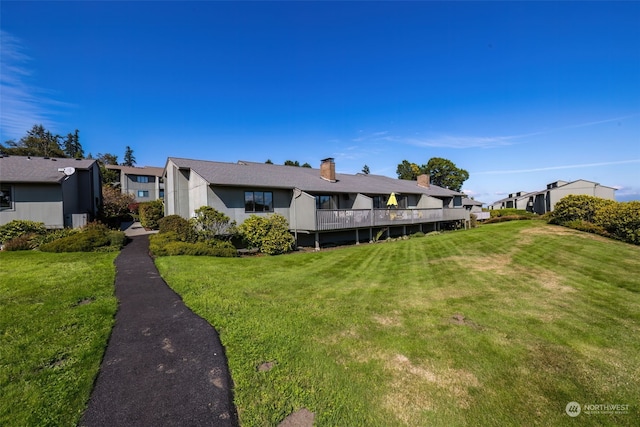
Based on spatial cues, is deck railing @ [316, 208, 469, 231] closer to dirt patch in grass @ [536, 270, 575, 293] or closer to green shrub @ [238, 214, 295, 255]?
green shrub @ [238, 214, 295, 255]

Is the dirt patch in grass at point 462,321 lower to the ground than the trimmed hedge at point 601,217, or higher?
lower

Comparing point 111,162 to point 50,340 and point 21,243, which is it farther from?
point 50,340

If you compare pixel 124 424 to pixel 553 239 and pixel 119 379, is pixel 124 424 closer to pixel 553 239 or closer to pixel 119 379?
pixel 119 379

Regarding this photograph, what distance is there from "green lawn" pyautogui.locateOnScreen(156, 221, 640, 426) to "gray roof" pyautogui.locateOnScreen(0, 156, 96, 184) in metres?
14.8

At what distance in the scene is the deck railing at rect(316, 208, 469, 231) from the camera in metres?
18.3

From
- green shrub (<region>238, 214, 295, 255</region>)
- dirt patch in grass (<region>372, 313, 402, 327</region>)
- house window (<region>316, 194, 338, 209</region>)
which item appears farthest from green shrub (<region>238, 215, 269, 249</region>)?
dirt patch in grass (<region>372, 313, 402, 327</region>)

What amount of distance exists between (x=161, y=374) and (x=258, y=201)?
15.2 m

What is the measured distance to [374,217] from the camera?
21.2 metres

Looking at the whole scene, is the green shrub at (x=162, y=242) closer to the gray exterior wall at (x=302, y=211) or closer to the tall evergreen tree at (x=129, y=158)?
the gray exterior wall at (x=302, y=211)

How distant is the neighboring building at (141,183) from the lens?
50625 mm

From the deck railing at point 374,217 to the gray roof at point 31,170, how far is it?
17424mm

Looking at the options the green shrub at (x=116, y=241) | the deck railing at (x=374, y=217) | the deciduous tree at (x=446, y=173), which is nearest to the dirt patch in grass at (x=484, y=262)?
the deck railing at (x=374, y=217)

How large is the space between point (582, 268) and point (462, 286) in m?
4.74

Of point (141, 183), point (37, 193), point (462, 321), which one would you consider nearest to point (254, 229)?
point (462, 321)
